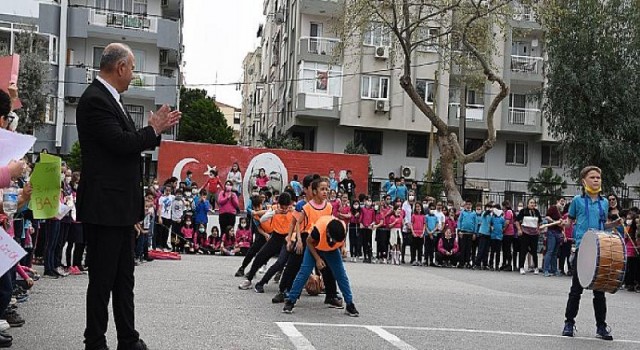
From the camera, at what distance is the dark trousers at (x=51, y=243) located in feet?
42.7

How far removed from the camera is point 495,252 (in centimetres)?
2344

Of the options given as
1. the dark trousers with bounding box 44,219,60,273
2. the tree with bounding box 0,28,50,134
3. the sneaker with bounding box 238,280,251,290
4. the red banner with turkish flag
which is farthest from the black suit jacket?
the tree with bounding box 0,28,50,134

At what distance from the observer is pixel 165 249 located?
71.3 ft

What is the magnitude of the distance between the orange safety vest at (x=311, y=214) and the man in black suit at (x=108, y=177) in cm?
483

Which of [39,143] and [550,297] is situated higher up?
[39,143]

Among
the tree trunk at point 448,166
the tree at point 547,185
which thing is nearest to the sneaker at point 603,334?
the tree trunk at point 448,166

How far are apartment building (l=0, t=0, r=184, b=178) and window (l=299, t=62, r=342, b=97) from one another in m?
7.20

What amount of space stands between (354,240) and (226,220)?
12.4 ft

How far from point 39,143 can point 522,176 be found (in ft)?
88.1

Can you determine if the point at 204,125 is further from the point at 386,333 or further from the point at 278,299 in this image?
the point at 386,333

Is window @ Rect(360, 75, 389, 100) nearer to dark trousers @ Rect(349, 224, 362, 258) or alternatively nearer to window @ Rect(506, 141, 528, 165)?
window @ Rect(506, 141, 528, 165)

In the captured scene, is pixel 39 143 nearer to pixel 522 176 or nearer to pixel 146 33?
pixel 146 33

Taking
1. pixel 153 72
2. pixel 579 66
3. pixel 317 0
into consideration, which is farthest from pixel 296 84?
pixel 579 66

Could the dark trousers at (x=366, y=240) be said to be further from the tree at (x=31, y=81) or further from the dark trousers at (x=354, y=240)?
the tree at (x=31, y=81)
